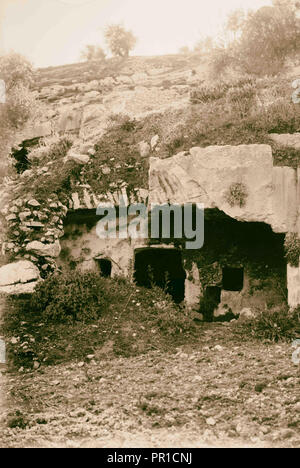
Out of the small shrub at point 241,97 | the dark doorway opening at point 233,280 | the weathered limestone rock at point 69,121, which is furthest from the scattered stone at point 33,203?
the weathered limestone rock at point 69,121

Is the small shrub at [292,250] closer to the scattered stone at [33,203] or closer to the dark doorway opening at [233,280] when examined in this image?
the dark doorway opening at [233,280]

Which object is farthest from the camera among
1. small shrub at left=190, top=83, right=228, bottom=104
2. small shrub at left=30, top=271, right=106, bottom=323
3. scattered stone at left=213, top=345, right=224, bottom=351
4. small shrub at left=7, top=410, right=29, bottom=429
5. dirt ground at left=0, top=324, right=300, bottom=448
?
small shrub at left=190, top=83, right=228, bottom=104

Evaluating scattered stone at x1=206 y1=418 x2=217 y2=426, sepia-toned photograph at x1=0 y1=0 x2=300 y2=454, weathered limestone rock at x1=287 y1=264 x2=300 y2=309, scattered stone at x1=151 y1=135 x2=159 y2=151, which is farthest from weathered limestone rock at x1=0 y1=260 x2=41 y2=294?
weathered limestone rock at x1=287 y1=264 x2=300 y2=309

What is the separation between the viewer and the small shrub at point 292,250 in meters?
8.46

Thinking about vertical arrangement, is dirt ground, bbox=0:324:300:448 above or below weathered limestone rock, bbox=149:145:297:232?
below

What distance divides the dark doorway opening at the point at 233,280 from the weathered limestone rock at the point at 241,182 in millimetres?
1529

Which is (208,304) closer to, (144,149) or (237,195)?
(237,195)

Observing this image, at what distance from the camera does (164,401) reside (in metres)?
5.91

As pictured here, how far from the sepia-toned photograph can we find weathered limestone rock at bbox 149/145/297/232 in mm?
26

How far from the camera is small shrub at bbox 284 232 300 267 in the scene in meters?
8.46

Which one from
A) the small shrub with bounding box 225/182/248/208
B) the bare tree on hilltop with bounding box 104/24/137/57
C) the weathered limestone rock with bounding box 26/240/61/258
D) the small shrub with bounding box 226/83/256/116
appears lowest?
the weathered limestone rock with bounding box 26/240/61/258

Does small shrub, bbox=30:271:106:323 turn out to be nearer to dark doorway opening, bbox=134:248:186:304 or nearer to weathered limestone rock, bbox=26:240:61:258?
weathered limestone rock, bbox=26:240:61:258

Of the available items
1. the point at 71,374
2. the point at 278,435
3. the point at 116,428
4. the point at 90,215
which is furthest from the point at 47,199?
the point at 278,435

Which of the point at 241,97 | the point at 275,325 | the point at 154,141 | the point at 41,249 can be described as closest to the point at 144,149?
the point at 154,141
